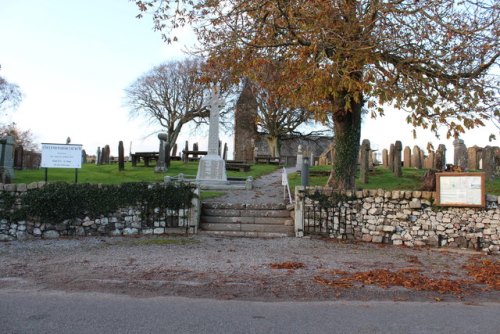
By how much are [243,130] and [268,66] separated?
3541 centimetres

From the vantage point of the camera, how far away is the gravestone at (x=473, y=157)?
73.6 feet

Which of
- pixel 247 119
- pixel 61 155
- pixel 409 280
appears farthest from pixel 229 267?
pixel 247 119

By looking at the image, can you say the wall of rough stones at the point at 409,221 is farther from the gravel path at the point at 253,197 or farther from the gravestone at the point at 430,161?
the gravestone at the point at 430,161

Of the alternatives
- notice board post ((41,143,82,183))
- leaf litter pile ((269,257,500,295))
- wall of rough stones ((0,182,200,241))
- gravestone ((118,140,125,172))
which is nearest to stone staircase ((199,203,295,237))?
wall of rough stones ((0,182,200,241))

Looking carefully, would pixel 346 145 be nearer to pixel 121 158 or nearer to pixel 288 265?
pixel 288 265

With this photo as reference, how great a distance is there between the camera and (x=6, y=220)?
1109cm

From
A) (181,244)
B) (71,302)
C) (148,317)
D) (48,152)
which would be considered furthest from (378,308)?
(48,152)

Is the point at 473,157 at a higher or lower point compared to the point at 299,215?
higher

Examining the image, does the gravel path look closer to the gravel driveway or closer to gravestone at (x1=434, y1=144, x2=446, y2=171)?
the gravel driveway

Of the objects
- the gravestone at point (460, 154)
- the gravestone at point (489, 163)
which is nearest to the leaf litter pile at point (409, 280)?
the gravestone at point (489, 163)

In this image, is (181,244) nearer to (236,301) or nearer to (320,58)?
(236,301)

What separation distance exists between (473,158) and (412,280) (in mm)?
18029

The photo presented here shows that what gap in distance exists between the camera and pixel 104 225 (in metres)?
11.5

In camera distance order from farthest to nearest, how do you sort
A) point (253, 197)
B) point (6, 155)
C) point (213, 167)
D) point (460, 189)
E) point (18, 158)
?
1. point (18, 158)
2. point (213, 167)
3. point (6, 155)
4. point (253, 197)
5. point (460, 189)
